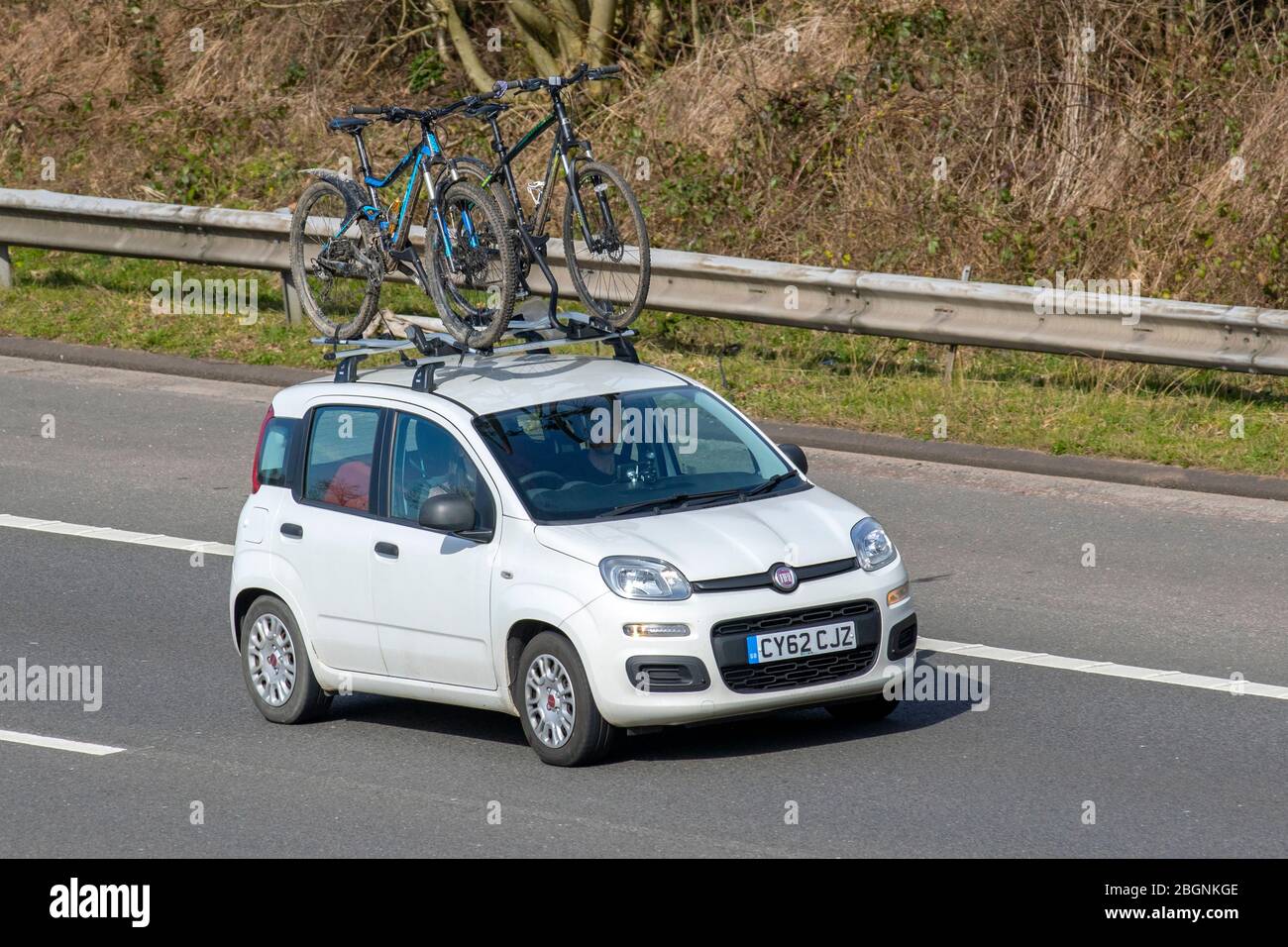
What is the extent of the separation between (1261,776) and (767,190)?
11774 mm

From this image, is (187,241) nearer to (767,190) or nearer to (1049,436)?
(767,190)

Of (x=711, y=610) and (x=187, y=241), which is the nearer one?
(x=711, y=610)

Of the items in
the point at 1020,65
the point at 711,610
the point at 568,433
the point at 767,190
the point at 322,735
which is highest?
the point at 1020,65

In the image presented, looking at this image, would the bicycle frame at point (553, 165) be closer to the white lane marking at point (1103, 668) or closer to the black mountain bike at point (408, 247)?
the black mountain bike at point (408, 247)

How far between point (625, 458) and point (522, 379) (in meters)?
0.70

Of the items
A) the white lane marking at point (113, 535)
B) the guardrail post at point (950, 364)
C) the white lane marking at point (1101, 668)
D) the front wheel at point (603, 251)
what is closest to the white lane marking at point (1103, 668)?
the white lane marking at point (1101, 668)

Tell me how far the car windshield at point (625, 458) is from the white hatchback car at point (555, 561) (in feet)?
0.04

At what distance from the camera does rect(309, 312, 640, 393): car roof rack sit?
9523mm

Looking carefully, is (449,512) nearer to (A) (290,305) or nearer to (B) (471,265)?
(B) (471,265)

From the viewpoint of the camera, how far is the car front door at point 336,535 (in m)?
9.16

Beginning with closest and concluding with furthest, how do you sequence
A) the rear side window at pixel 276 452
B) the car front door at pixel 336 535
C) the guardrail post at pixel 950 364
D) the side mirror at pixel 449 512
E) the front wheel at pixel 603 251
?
the side mirror at pixel 449 512
the car front door at pixel 336 535
the rear side window at pixel 276 452
the front wheel at pixel 603 251
the guardrail post at pixel 950 364

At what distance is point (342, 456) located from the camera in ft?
31.0

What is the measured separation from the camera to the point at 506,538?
8602 millimetres

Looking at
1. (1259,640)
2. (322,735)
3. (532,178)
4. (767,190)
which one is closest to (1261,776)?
(1259,640)
